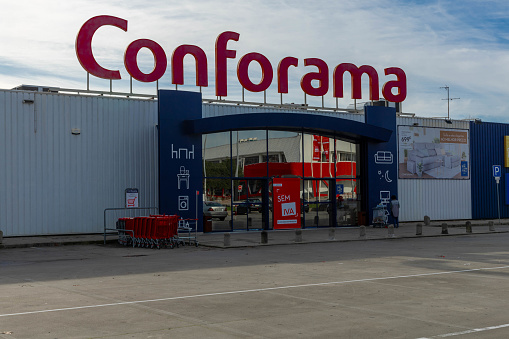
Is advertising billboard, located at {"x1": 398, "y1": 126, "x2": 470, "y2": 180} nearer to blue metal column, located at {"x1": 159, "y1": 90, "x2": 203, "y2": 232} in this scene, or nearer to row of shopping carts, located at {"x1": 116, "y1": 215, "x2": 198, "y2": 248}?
blue metal column, located at {"x1": 159, "y1": 90, "x2": 203, "y2": 232}

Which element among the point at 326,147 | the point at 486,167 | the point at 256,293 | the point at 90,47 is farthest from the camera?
the point at 486,167

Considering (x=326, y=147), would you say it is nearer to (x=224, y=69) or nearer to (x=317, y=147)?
(x=317, y=147)

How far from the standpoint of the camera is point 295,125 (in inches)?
1204

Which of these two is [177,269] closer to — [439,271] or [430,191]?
[439,271]

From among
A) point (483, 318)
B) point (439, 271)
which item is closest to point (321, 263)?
point (439, 271)

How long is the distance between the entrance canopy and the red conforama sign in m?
2.41

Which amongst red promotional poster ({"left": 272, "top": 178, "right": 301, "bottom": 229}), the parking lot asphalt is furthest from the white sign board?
red promotional poster ({"left": 272, "top": 178, "right": 301, "bottom": 229})

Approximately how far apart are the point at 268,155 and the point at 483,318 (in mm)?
22497

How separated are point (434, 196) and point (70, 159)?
838 inches

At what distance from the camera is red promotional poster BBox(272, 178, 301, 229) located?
31344mm

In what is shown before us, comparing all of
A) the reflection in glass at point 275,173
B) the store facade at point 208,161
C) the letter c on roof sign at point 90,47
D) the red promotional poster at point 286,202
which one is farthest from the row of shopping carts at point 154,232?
the red promotional poster at point 286,202

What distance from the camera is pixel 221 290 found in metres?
12.1

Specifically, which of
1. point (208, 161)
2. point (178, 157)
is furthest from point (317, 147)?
point (178, 157)

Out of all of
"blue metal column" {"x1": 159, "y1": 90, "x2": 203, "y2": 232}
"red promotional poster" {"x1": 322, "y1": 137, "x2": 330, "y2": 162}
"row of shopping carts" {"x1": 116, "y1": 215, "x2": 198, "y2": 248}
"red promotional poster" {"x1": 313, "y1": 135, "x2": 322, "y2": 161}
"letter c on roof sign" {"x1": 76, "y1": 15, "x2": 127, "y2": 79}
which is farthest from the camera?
"red promotional poster" {"x1": 322, "y1": 137, "x2": 330, "y2": 162}
